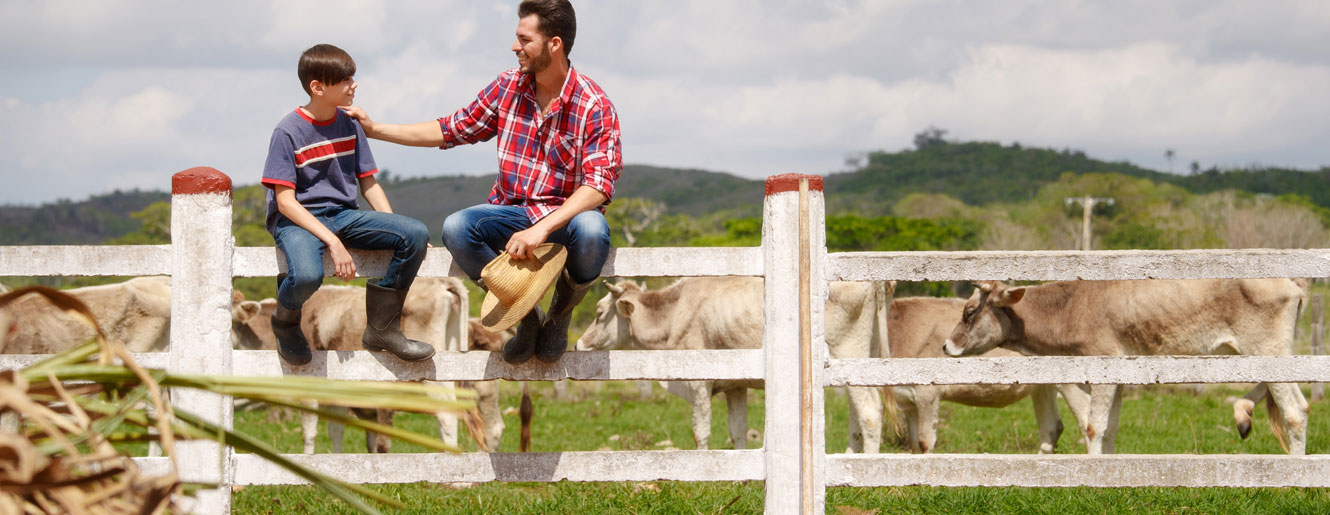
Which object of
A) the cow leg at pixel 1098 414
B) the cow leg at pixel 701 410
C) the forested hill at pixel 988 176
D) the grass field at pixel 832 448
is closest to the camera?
the grass field at pixel 832 448

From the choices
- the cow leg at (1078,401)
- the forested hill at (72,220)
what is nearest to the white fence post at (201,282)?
the cow leg at (1078,401)

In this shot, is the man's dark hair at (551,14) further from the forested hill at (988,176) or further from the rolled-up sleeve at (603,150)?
the forested hill at (988,176)

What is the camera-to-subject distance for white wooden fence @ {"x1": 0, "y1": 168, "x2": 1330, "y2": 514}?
4.43m

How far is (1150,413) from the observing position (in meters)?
13.0

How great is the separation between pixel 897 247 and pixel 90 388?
6070cm

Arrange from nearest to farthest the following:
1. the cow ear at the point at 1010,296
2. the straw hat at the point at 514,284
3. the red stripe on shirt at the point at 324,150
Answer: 1. the straw hat at the point at 514,284
2. the red stripe on shirt at the point at 324,150
3. the cow ear at the point at 1010,296

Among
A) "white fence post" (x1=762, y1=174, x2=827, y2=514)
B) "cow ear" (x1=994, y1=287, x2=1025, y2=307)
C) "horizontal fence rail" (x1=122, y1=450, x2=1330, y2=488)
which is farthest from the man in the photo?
"cow ear" (x1=994, y1=287, x2=1025, y2=307)

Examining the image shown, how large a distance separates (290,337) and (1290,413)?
7.41m

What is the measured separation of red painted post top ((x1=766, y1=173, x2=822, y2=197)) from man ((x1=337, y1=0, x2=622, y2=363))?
0.65 m

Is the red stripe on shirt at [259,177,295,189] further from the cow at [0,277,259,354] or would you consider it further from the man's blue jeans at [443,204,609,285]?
the cow at [0,277,259,354]

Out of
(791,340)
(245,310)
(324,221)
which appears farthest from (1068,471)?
(245,310)

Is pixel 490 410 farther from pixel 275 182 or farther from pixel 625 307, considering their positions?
pixel 275 182

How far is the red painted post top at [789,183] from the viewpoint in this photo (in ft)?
14.6

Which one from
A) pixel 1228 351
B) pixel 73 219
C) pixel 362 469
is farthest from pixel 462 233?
pixel 73 219
